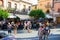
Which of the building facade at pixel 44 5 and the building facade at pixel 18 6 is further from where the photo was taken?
the building facade at pixel 44 5

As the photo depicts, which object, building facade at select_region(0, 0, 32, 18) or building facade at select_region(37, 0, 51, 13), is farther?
building facade at select_region(37, 0, 51, 13)

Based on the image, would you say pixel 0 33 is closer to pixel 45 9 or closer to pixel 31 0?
pixel 31 0

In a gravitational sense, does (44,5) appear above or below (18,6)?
below

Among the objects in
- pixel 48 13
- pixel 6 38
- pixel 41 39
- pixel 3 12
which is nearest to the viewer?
pixel 6 38

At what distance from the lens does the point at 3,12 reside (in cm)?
4188

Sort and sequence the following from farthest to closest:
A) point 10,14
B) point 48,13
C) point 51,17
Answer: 1. point 48,13
2. point 51,17
3. point 10,14

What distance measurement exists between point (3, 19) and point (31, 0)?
48.8 feet

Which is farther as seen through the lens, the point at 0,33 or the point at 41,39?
the point at 41,39

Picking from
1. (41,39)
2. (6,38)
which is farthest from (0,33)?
(41,39)

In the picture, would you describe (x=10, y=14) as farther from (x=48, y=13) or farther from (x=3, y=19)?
(x=48, y=13)

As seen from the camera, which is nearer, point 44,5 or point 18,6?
point 18,6

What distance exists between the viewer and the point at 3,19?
4191 centimetres

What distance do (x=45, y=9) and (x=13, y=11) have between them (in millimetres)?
14768

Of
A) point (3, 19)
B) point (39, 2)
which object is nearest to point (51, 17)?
point (39, 2)
